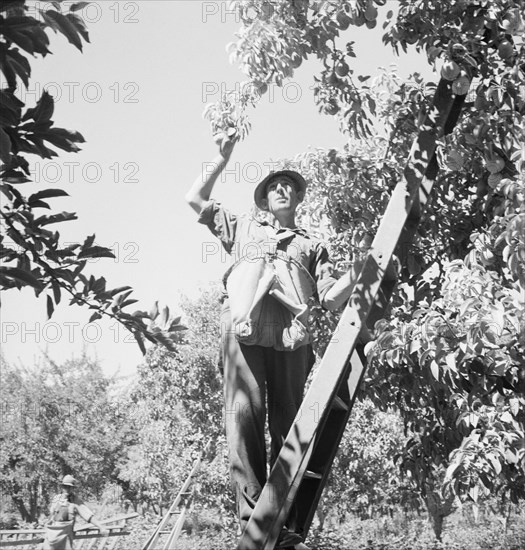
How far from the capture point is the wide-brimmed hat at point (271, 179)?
3.42 metres

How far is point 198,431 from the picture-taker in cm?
1611

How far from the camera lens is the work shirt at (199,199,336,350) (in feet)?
10.2

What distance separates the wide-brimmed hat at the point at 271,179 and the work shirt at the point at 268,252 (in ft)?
0.45

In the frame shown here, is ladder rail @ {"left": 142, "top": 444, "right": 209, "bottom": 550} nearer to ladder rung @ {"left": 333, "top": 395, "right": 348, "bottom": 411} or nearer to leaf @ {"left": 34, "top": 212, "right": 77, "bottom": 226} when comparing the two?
ladder rung @ {"left": 333, "top": 395, "right": 348, "bottom": 411}

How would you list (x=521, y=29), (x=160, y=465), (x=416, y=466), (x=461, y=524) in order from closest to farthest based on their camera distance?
(x=521, y=29), (x=416, y=466), (x=160, y=465), (x=461, y=524)

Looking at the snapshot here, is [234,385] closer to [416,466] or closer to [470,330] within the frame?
[470,330]

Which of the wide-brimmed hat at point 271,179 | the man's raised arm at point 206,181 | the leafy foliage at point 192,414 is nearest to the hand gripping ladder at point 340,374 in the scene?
the wide-brimmed hat at point 271,179

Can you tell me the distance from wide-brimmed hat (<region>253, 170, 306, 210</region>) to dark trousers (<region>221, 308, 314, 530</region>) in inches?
26.3

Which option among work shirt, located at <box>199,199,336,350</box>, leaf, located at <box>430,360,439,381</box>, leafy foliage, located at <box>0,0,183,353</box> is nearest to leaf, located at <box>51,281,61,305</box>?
leafy foliage, located at <box>0,0,183,353</box>

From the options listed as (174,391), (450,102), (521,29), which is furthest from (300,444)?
(174,391)

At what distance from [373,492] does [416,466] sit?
14.3 meters

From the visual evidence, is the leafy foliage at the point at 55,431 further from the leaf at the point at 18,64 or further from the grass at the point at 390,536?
the leaf at the point at 18,64

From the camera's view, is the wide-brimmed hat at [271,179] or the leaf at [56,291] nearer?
the leaf at [56,291]

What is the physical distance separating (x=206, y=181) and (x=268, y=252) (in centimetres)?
45
